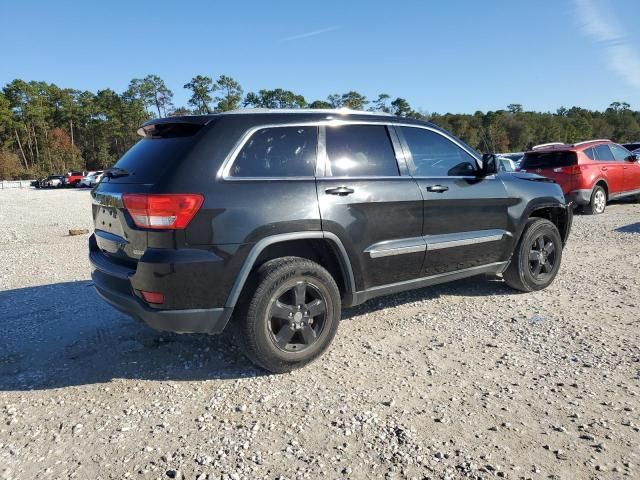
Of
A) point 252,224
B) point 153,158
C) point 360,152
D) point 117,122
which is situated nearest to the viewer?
point 252,224

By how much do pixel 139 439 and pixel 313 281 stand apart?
151cm

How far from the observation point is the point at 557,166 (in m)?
11.2

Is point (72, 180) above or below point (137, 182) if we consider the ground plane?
above

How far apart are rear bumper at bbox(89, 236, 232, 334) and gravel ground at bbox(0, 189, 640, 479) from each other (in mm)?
456

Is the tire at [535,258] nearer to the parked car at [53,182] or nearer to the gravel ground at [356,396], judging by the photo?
the gravel ground at [356,396]

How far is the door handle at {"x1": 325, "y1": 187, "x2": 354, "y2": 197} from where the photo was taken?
3.61m

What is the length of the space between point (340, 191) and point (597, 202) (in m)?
10.0

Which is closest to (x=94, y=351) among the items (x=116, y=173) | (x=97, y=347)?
(x=97, y=347)

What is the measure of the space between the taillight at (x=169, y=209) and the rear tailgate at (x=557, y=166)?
32.6 feet

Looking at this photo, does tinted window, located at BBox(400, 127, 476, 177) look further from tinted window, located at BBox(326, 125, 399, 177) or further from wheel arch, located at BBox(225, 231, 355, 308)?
wheel arch, located at BBox(225, 231, 355, 308)


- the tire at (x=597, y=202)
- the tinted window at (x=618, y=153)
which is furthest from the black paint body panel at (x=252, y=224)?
the tinted window at (x=618, y=153)

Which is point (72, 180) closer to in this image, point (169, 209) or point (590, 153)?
point (590, 153)

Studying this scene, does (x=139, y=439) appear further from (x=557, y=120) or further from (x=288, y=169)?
(x=557, y=120)

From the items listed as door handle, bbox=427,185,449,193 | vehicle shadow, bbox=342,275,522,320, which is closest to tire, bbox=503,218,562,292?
vehicle shadow, bbox=342,275,522,320
